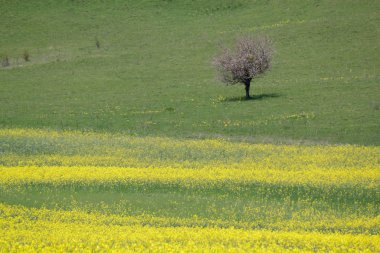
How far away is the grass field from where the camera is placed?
20.3 m

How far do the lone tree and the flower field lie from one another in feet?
51.5

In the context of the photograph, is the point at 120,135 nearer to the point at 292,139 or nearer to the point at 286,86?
the point at 292,139

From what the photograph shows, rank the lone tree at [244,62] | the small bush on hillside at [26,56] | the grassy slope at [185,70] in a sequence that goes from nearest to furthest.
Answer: the grassy slope at [185,70] < the lone tree at [244,62] < the small bush on hillside at [26,56]

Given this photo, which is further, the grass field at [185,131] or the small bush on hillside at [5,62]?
the small bush on hillside at [5,62]

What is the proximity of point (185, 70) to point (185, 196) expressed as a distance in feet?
144

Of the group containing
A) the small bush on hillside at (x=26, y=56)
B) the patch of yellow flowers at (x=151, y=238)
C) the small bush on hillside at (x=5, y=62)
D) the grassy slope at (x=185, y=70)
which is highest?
the patch of yellow flowers at (x=151, y=238)

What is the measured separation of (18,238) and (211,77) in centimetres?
4885

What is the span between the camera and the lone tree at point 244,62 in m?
55.0

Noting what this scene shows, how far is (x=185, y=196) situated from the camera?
2550 centimetres

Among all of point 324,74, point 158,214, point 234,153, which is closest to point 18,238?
point 158,214

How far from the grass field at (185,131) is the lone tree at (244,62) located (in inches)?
74.5

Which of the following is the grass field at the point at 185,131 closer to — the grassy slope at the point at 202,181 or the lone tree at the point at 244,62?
the grassy slope at the point at 202,181

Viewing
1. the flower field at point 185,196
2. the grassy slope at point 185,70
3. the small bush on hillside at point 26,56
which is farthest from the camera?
the small bush on hillside at point 26,56

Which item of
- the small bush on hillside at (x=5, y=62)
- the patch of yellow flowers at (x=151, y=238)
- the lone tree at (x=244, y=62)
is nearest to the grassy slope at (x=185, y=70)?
the small bush on hillside at (x=5, y=62)
